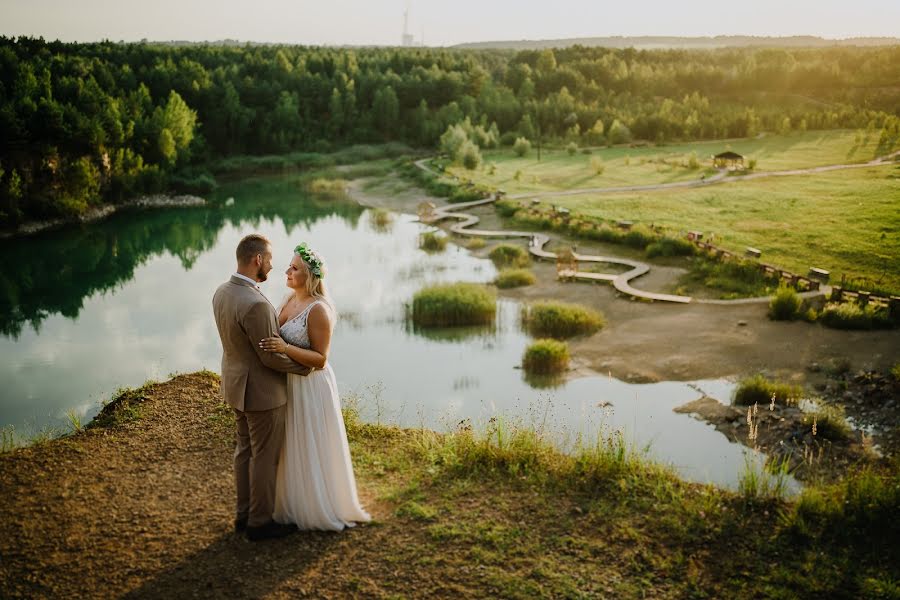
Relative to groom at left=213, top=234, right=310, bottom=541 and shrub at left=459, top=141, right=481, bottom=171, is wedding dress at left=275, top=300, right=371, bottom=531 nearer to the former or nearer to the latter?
groom at left=213, top=234, right=310, bottom=541

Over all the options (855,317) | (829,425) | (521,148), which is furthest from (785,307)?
(521,148)

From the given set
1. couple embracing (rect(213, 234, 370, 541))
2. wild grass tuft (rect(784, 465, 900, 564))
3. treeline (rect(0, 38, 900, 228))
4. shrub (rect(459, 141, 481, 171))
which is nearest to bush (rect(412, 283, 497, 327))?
wild grass tuft (rect(784, 465, 900, 564))

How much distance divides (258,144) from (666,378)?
53.4m

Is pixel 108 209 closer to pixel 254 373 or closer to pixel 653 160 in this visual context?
pixel 653 160

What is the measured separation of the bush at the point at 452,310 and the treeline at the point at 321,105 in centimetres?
2211

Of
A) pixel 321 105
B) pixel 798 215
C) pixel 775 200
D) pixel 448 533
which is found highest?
pixel 321 105

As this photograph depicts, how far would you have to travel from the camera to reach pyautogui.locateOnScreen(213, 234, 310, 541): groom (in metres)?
5.28

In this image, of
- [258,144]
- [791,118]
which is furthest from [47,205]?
[791,118]

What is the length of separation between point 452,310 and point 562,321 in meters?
2.95

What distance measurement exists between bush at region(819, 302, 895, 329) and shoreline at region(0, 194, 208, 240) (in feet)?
103

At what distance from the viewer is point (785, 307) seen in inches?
674

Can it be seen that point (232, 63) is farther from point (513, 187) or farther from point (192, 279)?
point (192, 279)

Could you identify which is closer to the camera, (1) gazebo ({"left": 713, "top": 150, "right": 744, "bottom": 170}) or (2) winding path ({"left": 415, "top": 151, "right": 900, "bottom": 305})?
(2) winding path ({"left": 415, "top": 151, "right": 900, "bottom": 305})

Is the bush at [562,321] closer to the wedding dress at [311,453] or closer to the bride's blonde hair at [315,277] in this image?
the wedding dress at [311,453]
